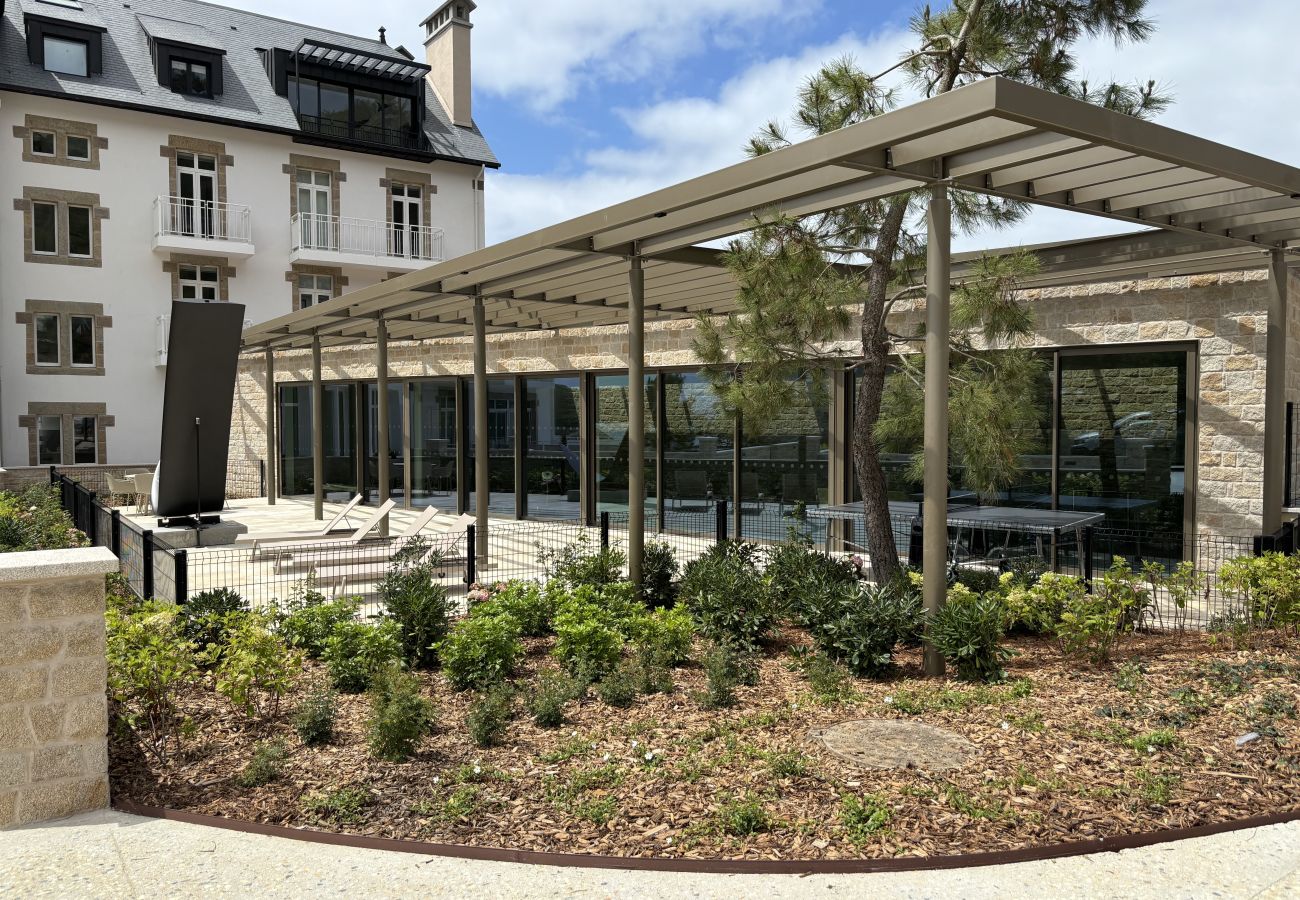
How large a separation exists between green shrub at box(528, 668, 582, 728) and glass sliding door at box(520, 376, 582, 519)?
11.4m

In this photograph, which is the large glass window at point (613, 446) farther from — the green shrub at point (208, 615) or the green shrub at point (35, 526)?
the green shrub at point (208, 615)

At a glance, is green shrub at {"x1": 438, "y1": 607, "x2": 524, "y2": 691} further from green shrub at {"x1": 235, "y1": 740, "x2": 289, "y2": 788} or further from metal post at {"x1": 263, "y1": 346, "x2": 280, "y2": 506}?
metal post at {"x1": 263, "y1": 346, "x2": 280, "y2": 506}

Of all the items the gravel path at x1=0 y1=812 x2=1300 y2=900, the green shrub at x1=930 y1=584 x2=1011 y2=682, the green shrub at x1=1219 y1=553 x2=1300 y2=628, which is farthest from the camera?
the green shrub at x1=1219 y1=553 x2=1300 y2=628

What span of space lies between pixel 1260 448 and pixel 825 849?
8512 mm

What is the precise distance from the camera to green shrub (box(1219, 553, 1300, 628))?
7109 millimetres

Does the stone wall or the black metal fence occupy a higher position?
the stone wall

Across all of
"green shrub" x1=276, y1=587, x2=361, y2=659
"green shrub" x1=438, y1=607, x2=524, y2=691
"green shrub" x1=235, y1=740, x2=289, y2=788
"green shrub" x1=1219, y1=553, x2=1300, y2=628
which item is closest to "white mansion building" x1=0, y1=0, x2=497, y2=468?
"green shrub" x1=276, y1=587, x2=361, y2=659

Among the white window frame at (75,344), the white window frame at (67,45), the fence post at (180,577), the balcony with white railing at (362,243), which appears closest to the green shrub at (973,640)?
the fence post at (180,577)

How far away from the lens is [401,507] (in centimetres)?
2092

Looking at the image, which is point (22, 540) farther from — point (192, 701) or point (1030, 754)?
point (1030, 754)

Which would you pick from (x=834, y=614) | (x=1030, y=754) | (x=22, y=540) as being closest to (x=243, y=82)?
(x=22, y=540)

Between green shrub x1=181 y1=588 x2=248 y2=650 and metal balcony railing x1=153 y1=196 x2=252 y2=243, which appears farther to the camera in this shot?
metal balcony railing x1=153 y1=196 x2=252 y2=243

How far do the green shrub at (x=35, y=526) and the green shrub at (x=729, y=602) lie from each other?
5.86 meters

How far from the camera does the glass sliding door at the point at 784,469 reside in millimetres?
14148
